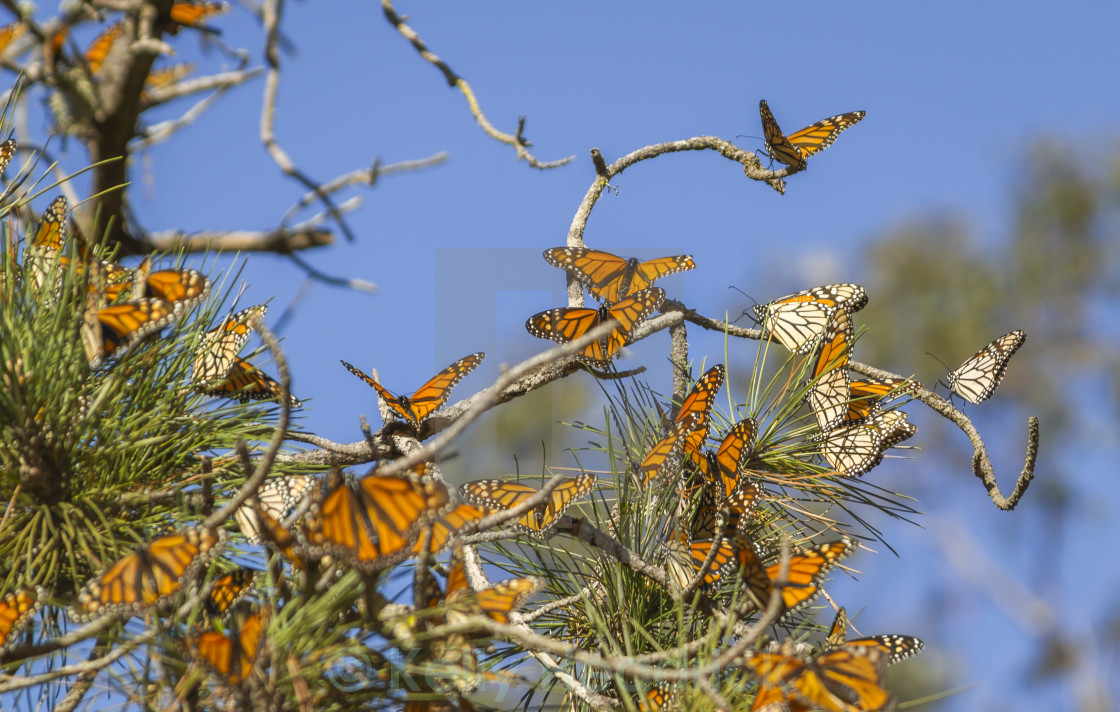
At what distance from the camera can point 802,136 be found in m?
2.08

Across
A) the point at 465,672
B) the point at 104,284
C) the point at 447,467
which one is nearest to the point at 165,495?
the point at 104,284

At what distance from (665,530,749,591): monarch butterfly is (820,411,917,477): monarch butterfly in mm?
307

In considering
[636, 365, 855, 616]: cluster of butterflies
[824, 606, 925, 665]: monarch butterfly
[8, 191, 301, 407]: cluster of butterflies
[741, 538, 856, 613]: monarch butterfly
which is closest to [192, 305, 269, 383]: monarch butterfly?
[8, 191, 301, 407]: cluster of butterflies

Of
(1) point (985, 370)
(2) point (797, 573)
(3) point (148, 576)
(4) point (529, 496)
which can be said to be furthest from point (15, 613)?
(1) point (985, 370)

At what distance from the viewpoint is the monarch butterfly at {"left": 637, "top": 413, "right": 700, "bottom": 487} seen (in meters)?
1.18

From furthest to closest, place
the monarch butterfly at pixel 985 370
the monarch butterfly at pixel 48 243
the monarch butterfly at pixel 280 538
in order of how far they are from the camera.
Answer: the monarch butterfly at pixel 985 370 → the monarch butterfly at pixel 48 243 → the monarch butterfly at pixel 280 538

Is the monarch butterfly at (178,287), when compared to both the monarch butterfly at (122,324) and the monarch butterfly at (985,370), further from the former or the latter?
the monarch butterfly at (985,370)

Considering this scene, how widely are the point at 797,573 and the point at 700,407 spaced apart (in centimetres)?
27

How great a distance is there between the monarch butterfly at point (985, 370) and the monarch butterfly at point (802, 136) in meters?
0.53

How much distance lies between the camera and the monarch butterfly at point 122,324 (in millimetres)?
1042

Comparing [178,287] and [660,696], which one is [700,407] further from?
[178,287]

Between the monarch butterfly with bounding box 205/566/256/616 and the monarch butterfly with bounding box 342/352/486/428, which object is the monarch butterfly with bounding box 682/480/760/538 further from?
the monarch butterfly with bounding box 205/566/256/616

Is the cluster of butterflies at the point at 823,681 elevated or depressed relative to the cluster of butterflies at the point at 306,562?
depressed

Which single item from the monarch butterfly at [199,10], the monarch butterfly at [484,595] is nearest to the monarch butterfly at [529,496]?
the monarch butterfly at [484,595]
